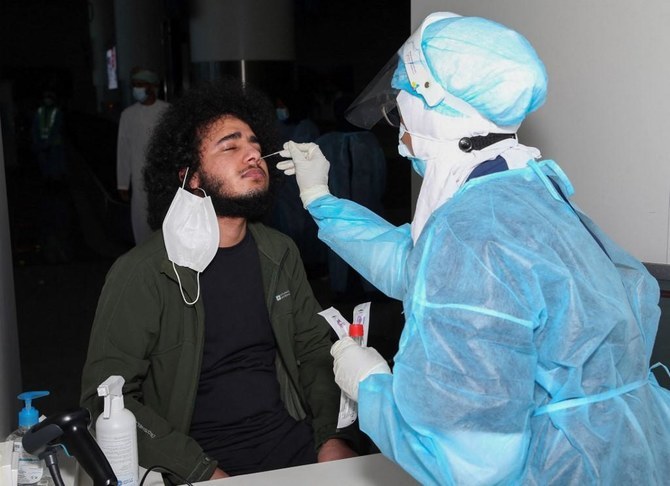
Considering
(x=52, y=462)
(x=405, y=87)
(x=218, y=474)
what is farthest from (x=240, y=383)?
(x=405, y=87)

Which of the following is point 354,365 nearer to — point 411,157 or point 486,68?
point 411,157

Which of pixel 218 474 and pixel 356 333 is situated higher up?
pixel 356 333

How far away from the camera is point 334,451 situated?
1965 millimetres

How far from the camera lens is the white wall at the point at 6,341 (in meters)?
2.06

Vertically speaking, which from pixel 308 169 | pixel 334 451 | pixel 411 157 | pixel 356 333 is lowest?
pixel 334 451

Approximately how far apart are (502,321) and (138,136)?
4.26 metres

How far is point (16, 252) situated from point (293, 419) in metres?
4.90

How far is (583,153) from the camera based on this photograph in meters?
2.03

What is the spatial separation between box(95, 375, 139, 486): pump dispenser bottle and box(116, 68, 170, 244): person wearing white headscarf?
366 cm

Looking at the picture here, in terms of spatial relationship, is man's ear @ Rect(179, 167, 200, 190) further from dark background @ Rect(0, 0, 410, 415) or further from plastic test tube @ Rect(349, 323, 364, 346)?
dark background @ Rect(0, 0, 410, 415)

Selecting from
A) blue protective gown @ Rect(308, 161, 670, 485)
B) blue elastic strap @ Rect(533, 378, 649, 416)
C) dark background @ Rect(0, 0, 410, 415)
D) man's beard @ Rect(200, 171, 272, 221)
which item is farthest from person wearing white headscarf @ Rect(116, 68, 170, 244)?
blue elastic strap @ Rect(533, 378, 649, 416)

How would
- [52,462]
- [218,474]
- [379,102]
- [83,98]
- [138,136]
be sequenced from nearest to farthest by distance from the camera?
[52,462] < [379,102] < [218,474] < [138,136] < [83,98]

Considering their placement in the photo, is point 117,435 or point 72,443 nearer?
point 72,443

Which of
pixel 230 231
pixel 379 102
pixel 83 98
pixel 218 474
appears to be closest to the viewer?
pixel 379 102
